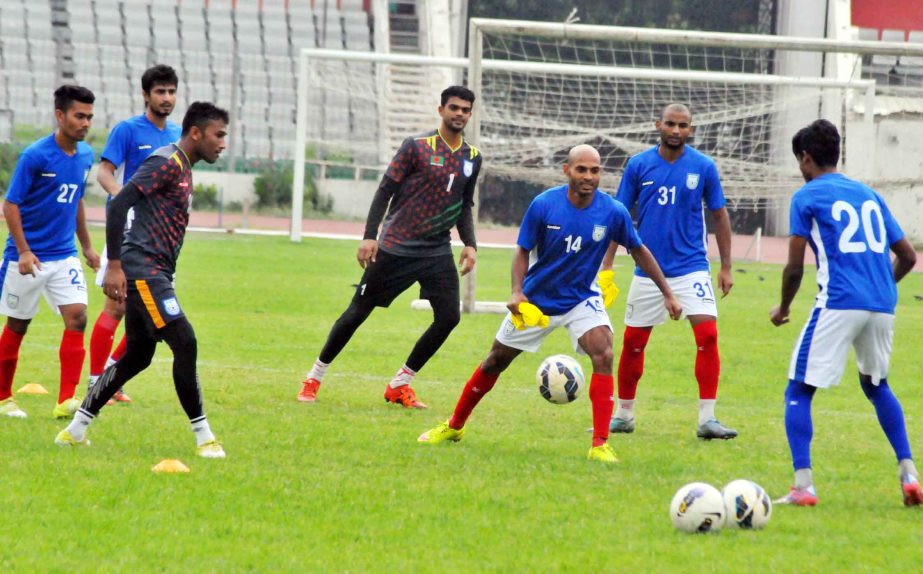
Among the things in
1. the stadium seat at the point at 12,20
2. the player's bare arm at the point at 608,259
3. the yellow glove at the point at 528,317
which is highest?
the stadium seat at the point at 12,20

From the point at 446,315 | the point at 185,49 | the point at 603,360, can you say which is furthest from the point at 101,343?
the point at 185,49

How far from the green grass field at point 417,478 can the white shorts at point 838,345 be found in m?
0.63

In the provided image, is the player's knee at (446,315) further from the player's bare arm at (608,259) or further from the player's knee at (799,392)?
the player's knee at (799,392)

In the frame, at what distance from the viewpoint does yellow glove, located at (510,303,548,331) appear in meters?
7.29

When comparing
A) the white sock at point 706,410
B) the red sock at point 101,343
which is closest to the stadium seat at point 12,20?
the red sock at point 101,343

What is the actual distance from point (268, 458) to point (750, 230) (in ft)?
83.0

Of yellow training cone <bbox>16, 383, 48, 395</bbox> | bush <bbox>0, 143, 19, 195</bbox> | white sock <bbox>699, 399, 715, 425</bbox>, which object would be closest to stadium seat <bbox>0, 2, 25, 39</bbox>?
bush <bbox>0, 143, 19, 195</bbox>

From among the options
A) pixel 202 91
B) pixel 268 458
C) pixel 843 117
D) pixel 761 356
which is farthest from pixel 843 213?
pixel 202 91

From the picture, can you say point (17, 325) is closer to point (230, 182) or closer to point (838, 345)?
point (838, 345)

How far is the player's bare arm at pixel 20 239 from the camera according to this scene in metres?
7.93

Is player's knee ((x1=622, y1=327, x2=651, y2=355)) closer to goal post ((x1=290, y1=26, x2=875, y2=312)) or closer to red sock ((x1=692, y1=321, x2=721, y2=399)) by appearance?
red sock ((x1=692, y1=321, x2=721, y2=399))

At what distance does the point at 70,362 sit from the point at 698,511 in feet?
14.8

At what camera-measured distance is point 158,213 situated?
693cm

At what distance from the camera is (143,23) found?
4016cm
